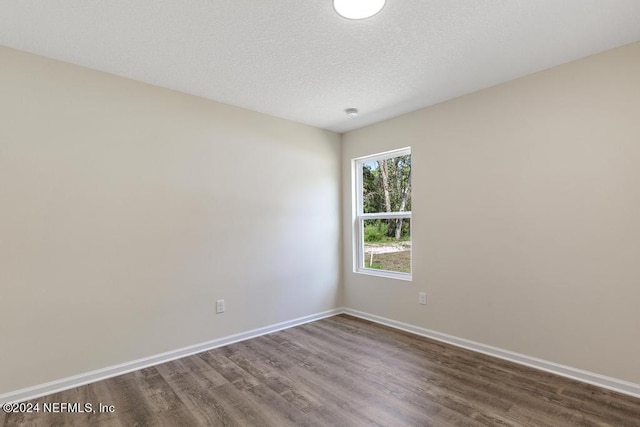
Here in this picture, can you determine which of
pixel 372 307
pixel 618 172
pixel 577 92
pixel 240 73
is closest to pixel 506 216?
pixel 618 172

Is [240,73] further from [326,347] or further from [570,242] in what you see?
[570,242]

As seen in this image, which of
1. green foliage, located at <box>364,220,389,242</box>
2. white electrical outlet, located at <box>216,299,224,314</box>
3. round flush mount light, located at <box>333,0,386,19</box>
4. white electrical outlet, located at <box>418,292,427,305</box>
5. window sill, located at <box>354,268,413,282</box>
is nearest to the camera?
round flush mount light, located at <box>333,0,386,19</box>

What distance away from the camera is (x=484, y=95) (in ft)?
9.59

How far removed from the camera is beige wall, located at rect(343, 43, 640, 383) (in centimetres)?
223

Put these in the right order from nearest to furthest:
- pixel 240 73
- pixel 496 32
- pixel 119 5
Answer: pixel 119 5 < pixel 496 32 < pixel 240 73

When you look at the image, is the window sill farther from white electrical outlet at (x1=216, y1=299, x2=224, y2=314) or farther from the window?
white electrical outlet at (x1=216, y1=299, x2=224, y2=314)

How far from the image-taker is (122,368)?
8.41 ft

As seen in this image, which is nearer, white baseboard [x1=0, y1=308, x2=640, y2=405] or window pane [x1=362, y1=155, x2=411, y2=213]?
white baseboard [x1=0, y1=308, x2=640, y2=405]

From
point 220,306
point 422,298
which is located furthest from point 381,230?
point 220,306

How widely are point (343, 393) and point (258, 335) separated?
1425mm

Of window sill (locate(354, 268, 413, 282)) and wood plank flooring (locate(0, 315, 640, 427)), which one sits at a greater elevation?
window sill (locate(354, 268, 413, 282))

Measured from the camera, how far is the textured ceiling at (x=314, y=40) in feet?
6.02

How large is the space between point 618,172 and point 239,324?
11.3 feet

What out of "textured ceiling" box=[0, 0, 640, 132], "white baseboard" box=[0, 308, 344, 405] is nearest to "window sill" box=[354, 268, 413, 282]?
"white baseboard" box=[0, 308, 344, 405]
